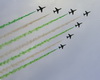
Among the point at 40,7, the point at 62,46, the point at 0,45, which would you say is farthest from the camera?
the point at 62,46

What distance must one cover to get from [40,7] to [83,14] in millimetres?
23075

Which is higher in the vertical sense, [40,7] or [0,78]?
[40,7]

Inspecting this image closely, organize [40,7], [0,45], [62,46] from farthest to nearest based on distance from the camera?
[62,46]
[40,7]
[0,45]

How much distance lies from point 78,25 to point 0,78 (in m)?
43.2

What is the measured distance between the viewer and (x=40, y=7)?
124688 mm

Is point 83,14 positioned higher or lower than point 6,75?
higher

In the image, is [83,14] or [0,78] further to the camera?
[83,14]

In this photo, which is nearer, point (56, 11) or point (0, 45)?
point (0, 45)

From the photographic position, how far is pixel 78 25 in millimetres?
137125

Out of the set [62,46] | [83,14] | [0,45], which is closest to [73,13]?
[83,14]

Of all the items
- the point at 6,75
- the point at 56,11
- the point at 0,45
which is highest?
the point at 56,11

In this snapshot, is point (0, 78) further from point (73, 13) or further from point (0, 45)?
point (73, 13)

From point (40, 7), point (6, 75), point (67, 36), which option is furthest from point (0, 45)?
point (67, 36)

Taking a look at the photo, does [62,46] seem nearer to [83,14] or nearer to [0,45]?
[83,14]
